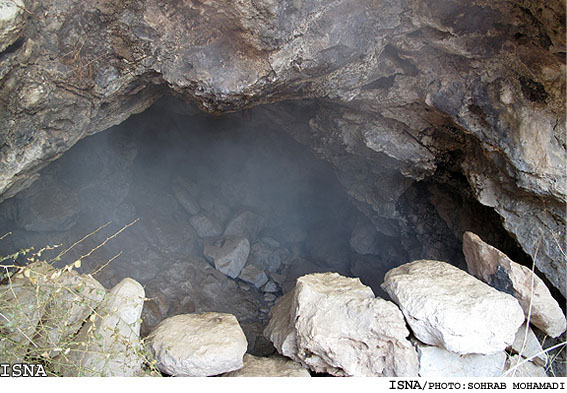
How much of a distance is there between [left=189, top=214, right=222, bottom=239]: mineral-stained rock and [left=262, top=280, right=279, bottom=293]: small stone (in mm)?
883

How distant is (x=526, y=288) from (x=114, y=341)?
7.17 ft

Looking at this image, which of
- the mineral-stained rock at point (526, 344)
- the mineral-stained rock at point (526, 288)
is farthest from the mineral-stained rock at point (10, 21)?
the mineral-stained rock at point (526, 344)

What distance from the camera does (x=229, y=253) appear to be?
4426 mm

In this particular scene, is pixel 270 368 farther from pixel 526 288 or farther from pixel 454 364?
pixel 526 288

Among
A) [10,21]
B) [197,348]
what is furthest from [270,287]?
[10,21]

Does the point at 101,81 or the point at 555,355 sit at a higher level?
the point at 101,81

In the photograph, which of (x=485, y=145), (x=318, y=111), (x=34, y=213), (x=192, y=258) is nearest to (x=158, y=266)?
(x=192, y=258)

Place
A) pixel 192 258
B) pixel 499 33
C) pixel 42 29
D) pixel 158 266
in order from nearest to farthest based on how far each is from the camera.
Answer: pixel 42 29 → pixel 499 33 → pixel 158 266 → pixel 192 258

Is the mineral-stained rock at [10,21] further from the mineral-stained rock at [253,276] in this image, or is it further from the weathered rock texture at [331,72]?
the mineral-stained rock at [253,276]

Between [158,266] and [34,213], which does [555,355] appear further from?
[34,213]

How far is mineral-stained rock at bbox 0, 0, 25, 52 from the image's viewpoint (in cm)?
177

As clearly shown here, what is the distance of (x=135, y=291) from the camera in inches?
87.8

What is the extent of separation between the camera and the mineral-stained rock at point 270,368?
218 centimetres

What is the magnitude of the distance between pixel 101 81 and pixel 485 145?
2326 millimetres
